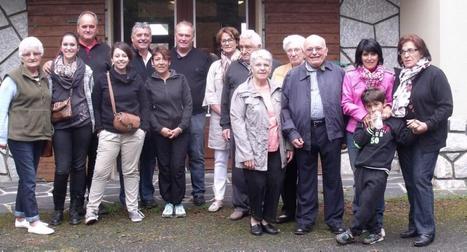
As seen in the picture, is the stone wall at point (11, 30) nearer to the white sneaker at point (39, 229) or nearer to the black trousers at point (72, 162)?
the black trousers at point (72, 162)

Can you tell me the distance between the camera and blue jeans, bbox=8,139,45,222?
17.9 feet

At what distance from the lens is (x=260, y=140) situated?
5.24 m

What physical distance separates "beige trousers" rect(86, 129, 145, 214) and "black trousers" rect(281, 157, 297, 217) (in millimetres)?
1408

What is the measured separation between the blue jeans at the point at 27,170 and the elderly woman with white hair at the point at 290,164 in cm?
223

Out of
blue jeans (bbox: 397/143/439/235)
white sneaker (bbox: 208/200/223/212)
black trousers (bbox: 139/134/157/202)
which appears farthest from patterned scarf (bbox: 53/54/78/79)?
blue jeans (bbox: 397/143/439/235)

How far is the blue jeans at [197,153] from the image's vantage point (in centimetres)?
642

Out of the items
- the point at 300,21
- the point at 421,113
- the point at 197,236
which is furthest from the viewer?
the point at 300,21

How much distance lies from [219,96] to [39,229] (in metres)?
2.11

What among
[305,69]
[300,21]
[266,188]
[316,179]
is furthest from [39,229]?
[300,21]

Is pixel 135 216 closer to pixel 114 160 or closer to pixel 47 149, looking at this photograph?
pixel 114 160

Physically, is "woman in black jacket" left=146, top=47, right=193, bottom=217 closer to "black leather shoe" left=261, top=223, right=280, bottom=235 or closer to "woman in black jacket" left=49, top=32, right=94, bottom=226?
"woman in black jacket" left=49, top=32, right=94, bottom=226

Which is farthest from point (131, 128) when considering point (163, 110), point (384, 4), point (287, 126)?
point (384, 4)

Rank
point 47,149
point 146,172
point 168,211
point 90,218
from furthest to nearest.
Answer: point 146,172
point 168,211
point 90,218
point 47,149

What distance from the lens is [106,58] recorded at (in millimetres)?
6027
